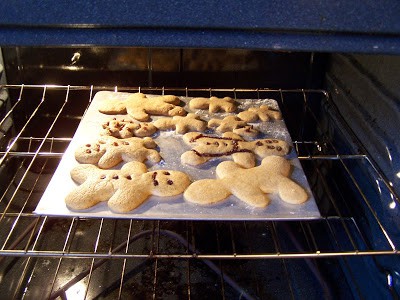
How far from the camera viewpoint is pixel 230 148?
4.19 ft

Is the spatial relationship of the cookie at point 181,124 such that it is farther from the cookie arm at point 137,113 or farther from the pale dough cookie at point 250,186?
the pale dough cookie at point 250,186

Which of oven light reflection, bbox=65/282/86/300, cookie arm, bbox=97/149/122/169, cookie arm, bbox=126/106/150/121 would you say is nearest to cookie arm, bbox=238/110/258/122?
cookie arm, bbox=126/106/150/121

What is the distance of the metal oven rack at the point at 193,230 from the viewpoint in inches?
52.8

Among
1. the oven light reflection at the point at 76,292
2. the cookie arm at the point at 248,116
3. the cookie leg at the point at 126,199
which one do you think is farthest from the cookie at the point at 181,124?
the oven light reflection at the point at 76,292

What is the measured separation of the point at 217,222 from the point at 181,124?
509 mm

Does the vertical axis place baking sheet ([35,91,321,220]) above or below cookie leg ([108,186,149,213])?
below

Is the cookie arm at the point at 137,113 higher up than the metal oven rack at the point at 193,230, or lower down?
higher up

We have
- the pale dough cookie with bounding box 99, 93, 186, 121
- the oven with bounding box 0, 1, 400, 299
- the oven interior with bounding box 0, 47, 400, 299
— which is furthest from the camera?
the pale dough cookie with bounding box 99, 93, 186, 121

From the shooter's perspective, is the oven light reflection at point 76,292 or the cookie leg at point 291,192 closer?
the cookie leg at point 291,192

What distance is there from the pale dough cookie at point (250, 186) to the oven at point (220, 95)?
3.8 inches

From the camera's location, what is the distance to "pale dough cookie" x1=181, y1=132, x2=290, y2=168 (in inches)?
48.2

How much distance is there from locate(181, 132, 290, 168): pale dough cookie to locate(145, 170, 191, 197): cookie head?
0.29ft

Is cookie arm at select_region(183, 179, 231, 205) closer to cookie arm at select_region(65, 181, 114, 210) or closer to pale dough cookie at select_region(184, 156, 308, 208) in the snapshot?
pale dough cookie at select_region(184, 156, 308, 208)

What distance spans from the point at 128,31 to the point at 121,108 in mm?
723
